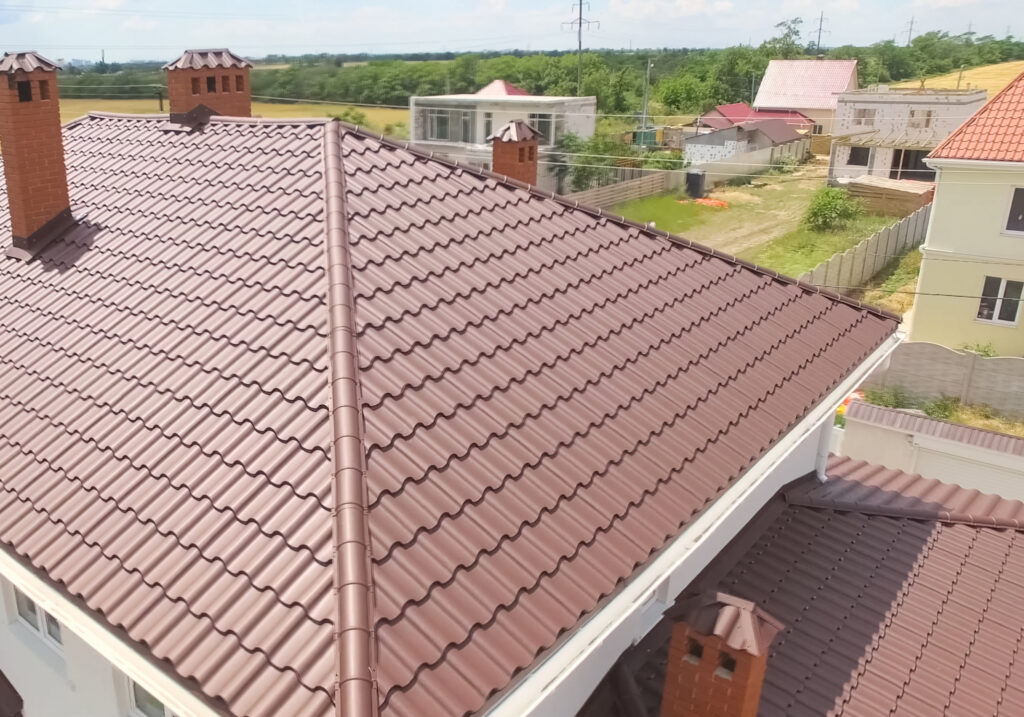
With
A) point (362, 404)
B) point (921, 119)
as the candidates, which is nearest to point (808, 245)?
point (921, 119)

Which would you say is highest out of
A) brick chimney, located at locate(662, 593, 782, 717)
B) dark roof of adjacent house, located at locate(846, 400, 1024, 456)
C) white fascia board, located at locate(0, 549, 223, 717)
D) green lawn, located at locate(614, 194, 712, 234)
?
white fascia board, located at locate(0, 549, 223, 717)

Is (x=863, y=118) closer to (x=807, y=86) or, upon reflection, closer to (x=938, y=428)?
(x=807, y=86)

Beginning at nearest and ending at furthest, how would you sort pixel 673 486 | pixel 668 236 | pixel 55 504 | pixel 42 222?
1. pixel 55 504
2. pixel 673 486
3. pixel 42 222
4. pixel 668 236

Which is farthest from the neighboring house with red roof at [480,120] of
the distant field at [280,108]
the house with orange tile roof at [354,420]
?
the house with orange tile roof at [354,420]

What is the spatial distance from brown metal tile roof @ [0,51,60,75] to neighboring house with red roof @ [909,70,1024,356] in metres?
22.2

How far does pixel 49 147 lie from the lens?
9.34 m

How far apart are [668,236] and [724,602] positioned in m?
5.15

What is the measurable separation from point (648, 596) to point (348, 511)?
231 cm

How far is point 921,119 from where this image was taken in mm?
44094

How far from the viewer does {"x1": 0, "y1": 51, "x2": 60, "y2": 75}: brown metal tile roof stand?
30.6 feet

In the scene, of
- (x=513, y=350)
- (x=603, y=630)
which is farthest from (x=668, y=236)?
(x=603, y=630)

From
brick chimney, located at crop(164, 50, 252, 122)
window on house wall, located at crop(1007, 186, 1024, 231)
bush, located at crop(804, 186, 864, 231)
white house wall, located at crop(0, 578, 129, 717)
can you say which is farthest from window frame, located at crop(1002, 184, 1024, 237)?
white house wall, located at crop(0, 578, 129, 717)

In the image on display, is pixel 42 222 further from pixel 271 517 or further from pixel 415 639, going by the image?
pixel 415 639

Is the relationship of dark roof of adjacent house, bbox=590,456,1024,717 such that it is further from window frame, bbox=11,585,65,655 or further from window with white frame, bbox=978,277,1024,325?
window with white frame, bbox=978,277,1024,325
